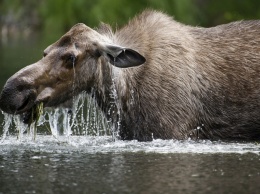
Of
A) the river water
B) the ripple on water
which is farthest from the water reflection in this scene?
the ripple on water

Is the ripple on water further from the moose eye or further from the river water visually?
the moose eye

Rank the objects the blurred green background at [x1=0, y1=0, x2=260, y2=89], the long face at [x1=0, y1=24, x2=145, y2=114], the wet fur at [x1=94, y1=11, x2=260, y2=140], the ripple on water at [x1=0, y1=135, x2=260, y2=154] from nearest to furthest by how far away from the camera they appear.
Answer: the ripple on water at [x1=0, y1=135, x2=260, y2=154] < the long face at [x1=0, y1=24, x2=145, y2=114] < the wet fur at [x1=94, y1=11, x2=260, y2=140] < the blurred green background at [x1=0, y1=0, x2=260, y2=89]

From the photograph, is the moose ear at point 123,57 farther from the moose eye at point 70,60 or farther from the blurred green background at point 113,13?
the blurred green background at point 113,13

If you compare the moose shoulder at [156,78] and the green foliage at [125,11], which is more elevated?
the green foliage at [125,11]

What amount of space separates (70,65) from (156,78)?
92 centimetres

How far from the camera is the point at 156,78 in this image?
31.3 feet

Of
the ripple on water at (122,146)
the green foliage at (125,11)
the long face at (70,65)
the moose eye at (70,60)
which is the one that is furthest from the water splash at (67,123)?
the green foliage at (125,11)

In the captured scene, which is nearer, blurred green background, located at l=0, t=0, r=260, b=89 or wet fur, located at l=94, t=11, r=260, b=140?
wet fur, located at l=94, t=11, r=260, b=140

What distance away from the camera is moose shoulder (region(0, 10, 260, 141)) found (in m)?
9.18

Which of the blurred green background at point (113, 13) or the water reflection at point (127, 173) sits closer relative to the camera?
the water reflection at point (127, 173)

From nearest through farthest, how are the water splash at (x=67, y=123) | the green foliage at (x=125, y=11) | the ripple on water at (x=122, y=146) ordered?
the ripple on water at (x=122, y=146) → the water splash at (x=67, y=123) → the green foliage at (x=125, y=11)

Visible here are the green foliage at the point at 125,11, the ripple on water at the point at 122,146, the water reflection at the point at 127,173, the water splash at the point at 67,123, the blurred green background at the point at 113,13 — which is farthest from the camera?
the green foliage at the point at 125,11

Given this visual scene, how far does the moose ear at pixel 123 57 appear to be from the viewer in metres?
9.21

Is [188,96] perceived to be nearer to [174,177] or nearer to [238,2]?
[174,177]
